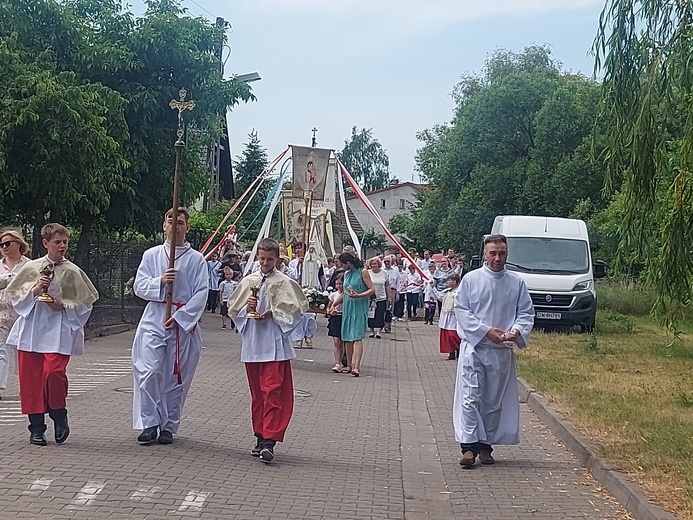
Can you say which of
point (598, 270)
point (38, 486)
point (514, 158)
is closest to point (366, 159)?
point (514, 158)

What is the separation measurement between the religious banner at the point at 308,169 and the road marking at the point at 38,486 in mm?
21314

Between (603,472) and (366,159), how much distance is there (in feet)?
314

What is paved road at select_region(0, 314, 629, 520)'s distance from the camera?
6773mm

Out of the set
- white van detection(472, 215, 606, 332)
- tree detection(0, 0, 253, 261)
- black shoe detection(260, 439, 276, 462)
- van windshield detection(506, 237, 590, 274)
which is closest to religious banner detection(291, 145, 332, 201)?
tree detection(0, 0, 253, 261)

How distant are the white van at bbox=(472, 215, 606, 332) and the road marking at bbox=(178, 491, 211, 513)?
52.1 feet

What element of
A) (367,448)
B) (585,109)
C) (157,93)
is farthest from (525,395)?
(585,109)

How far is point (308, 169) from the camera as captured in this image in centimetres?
2806

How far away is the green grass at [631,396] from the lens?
786 centimetres

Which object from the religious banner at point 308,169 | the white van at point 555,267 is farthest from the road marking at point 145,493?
the religious banner at point 308,169

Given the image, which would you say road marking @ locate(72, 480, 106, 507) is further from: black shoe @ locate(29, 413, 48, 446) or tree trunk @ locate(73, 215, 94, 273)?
tree trunk @ locate(73, 215, 94, 273)

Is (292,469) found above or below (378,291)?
below

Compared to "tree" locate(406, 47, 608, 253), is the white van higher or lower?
lower

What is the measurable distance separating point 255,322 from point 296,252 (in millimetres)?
16788

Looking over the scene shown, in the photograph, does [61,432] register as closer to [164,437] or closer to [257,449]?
[164,437]
